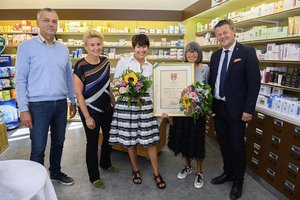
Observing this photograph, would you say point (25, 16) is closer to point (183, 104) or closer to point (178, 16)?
point (178, 16)

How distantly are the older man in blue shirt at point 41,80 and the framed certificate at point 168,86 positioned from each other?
1.02 m

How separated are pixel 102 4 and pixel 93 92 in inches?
176

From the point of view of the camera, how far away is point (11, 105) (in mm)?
5090

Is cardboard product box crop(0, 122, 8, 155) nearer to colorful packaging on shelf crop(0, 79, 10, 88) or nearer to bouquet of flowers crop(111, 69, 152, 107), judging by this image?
colorful packaging on shelf crop(0, 79, 10, 88)

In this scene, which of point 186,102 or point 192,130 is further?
point 192,130

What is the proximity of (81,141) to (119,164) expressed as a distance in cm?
132

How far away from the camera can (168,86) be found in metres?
2.61

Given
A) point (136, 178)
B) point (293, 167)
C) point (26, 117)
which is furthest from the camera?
point (136, 178)

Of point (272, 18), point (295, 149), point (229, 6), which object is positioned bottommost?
point (295, 149)

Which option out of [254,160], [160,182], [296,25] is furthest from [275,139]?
[160,182]

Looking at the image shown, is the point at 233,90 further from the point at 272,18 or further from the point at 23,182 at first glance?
the point at 23,182

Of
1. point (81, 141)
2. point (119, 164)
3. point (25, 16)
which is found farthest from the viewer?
point (25, 16)

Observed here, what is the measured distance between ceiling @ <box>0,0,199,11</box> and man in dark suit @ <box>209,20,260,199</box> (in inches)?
162

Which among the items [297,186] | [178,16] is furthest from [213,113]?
[178,16]
